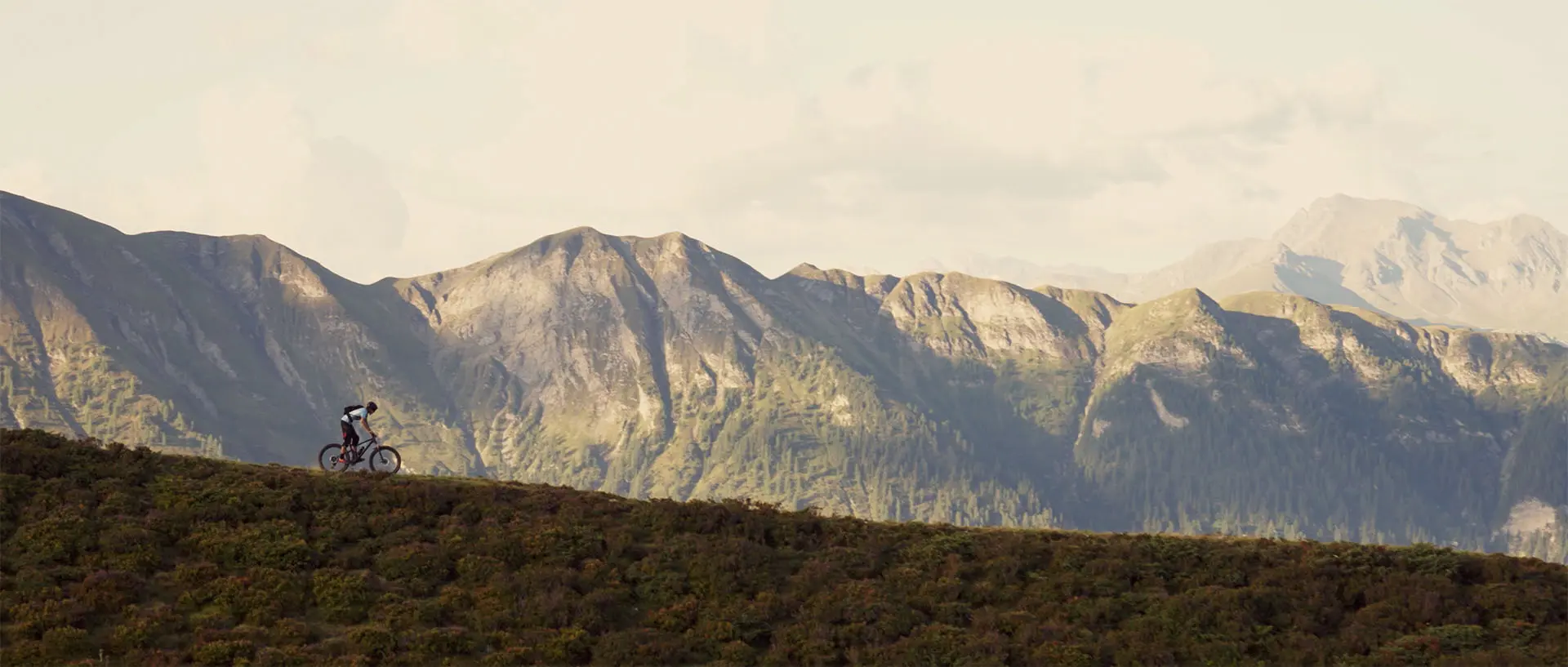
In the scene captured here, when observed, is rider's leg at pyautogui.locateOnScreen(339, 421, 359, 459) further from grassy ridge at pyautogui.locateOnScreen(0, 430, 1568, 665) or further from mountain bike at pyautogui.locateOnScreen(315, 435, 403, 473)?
grassy ridge at pyautogui.locateOnScreen(0, 430, 1568, 665)

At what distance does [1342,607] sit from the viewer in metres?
42.1

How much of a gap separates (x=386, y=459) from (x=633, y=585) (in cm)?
2049

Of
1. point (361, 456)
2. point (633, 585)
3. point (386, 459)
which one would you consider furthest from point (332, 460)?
point (633, 585)

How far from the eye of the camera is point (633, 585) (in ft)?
136

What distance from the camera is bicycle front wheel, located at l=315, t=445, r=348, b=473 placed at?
54375mm

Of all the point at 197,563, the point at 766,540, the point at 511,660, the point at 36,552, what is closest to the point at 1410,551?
the point at 766,540

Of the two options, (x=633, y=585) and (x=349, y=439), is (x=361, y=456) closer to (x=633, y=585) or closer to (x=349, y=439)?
(x=349, y=439)

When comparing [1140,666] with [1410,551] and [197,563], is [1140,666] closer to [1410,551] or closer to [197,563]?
[1410,551]

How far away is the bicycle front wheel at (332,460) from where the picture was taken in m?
54.4

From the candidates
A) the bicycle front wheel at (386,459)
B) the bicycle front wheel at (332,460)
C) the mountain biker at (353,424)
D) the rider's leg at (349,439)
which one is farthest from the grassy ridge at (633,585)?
the bicycle front wheel at (386,459)

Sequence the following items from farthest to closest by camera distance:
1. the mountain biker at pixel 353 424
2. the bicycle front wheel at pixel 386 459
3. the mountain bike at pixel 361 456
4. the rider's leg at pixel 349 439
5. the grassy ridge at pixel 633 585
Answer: the bicycle front wheel at pixel 386 459 → the mountain bike at pixel 361 456 → the rider's leg at pixel 349 439 → the mountain biker at pixel 353 424 → the grassy ridge at pixel 633 585

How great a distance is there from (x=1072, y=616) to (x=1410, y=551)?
15170 mm

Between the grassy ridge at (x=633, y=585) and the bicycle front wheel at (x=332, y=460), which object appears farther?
the bicycle front wheel at (x=332, y=460)

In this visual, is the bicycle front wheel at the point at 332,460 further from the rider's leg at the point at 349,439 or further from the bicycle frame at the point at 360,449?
the bicycle frame at the point at 360,449
